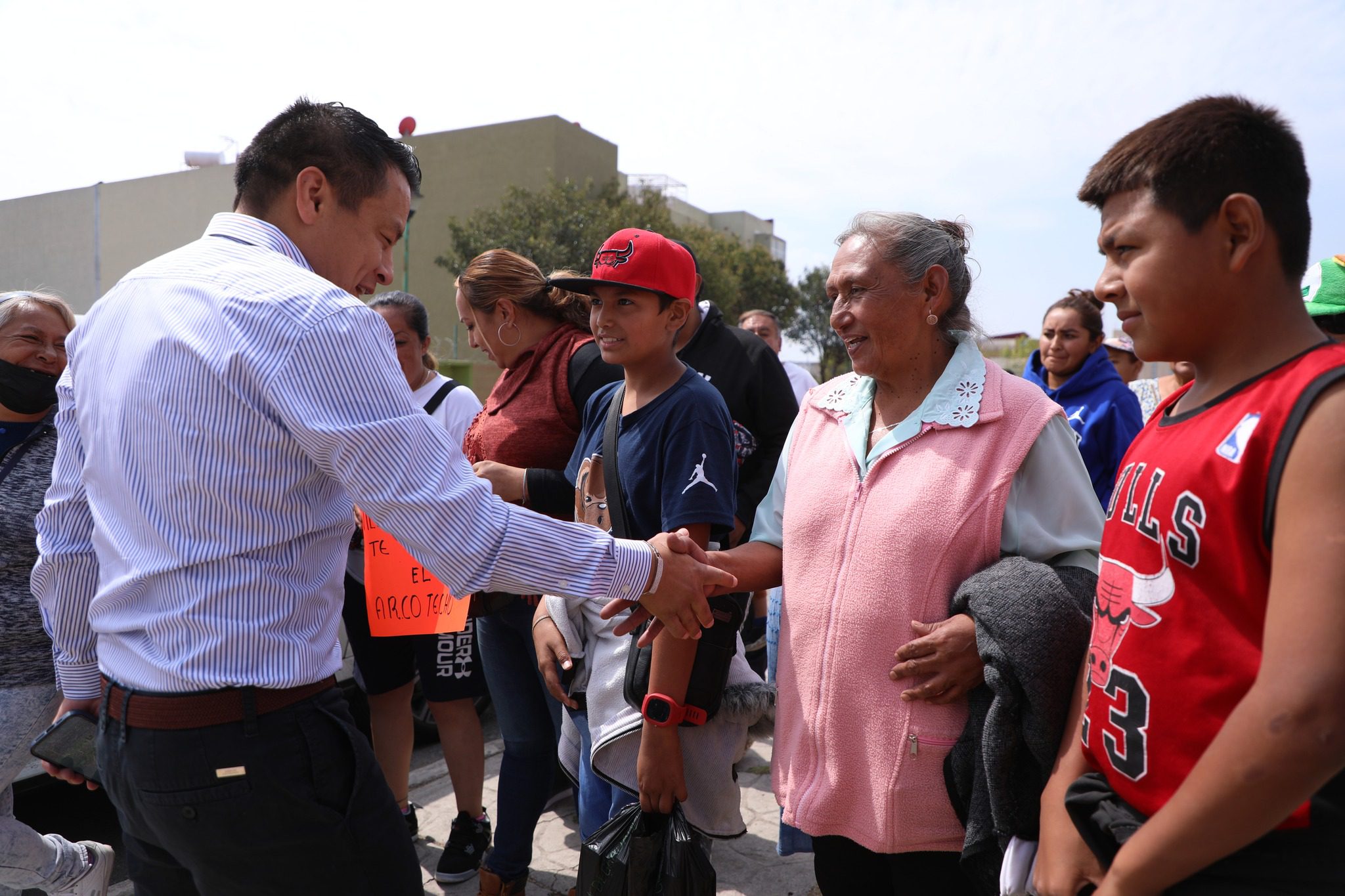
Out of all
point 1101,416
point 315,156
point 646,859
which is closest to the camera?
point 315,156

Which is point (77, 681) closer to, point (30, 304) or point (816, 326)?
point (30, 304)

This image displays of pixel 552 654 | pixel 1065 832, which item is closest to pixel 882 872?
pixel 1065 832

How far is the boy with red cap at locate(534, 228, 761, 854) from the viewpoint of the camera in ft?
7.73

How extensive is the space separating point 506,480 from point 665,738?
3.68ft

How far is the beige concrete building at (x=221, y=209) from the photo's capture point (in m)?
22.1

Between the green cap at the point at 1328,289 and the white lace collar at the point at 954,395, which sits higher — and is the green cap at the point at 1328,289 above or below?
above

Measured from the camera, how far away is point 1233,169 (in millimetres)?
1288

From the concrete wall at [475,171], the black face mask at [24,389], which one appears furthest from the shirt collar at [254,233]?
the concrete wall at [475,171]

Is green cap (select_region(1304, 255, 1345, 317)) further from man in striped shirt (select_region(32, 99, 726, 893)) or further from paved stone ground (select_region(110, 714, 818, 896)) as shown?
paved stone ground (select_region(110, 714, 818, 896))

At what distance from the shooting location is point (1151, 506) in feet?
4.37

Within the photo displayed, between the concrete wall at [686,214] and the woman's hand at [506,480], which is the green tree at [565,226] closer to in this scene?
the concrete wall at [686,214]

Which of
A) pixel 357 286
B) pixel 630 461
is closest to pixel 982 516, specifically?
pixel 630 461

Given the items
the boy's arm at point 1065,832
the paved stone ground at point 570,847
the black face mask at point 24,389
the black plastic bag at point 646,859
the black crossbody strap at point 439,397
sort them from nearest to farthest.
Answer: the boy's arm at point 1065,832
the black plastic bag at point 646,859
the black face mask at point 24,389
the paved stone ground at point 570,847
the black crossbody strap at point 439,397

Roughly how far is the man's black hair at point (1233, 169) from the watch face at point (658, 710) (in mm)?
1601
